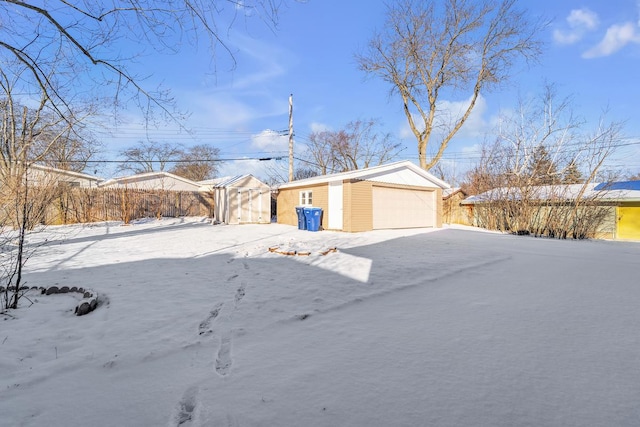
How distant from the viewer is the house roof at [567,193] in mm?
11961

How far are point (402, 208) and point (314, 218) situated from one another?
→ 4.19m

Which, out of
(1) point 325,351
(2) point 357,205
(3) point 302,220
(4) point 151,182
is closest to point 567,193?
(2) point 357,205

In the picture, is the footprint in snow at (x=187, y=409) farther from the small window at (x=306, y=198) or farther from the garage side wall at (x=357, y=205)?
the small window at (x=306, y=198)

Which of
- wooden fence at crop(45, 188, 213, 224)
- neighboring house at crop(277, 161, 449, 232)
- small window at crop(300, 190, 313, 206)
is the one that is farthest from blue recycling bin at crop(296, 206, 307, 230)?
wooden fence at crop(45, 188, 213, 224)

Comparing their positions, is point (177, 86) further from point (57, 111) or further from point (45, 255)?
point (45, 255)

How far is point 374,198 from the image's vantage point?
41.6 feet

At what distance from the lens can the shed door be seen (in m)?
14.8

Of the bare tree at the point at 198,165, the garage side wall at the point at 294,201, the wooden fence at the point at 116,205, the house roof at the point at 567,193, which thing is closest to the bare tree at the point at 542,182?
the house roof at the point at 567,193

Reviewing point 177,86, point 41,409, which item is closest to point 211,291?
point 41,409

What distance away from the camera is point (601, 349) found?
236cm

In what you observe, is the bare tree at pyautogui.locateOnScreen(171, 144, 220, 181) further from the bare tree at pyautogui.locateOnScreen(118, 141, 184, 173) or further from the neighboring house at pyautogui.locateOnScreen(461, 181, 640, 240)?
the neighboring house at pyautogui.locateOnScreen(461, 181, 640, 240)

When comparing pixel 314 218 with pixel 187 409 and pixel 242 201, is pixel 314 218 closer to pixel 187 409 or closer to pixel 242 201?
pixel 242 201

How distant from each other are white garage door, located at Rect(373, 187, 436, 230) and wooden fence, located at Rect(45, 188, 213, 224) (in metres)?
12.1

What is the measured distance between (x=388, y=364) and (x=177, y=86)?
12.4ft
